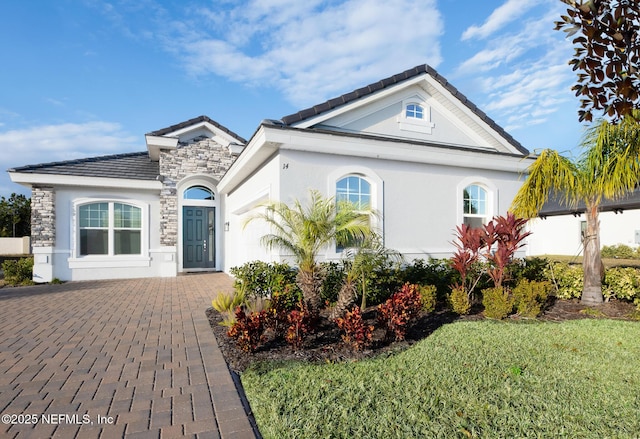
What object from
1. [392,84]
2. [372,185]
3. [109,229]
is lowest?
[109,229]

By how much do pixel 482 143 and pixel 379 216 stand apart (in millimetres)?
5022

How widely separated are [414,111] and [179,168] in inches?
368

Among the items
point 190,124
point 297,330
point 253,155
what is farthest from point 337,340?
point 190,124

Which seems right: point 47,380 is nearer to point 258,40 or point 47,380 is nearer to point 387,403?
point 387,403

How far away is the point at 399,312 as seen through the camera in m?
5.49

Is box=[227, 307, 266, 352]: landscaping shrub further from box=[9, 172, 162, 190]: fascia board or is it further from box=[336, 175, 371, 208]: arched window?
box=[9, 172, 162, 190]: fascia board

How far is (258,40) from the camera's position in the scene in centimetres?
1131

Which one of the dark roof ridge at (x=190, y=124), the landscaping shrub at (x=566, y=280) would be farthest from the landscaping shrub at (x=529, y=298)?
the dark roof ridge at (x=190, y=124)

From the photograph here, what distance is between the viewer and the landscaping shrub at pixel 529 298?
23.4ft

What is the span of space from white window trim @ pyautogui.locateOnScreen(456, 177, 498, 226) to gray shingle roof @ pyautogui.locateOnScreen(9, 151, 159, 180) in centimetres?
1122

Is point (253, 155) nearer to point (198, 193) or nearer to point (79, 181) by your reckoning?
point (198, 193)

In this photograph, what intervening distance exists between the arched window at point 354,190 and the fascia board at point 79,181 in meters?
8.27

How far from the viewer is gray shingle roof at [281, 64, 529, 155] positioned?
8.54 meters

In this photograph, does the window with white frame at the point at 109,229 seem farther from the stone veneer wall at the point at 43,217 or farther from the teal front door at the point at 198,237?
the teal front door at the point at 198,237
